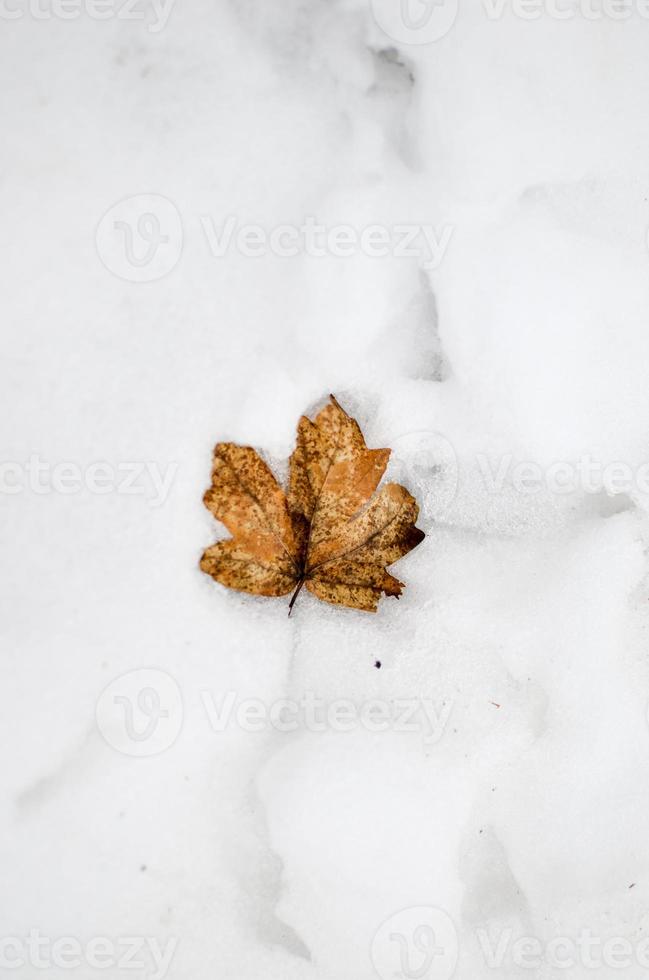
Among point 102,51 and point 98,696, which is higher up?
point 102,51

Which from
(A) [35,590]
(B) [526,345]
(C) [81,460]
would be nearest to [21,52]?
(C) [81,460]

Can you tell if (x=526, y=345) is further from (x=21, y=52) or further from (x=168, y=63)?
(x=21, y=52)

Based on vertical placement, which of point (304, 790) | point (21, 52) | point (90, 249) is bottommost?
point (304, 790)
